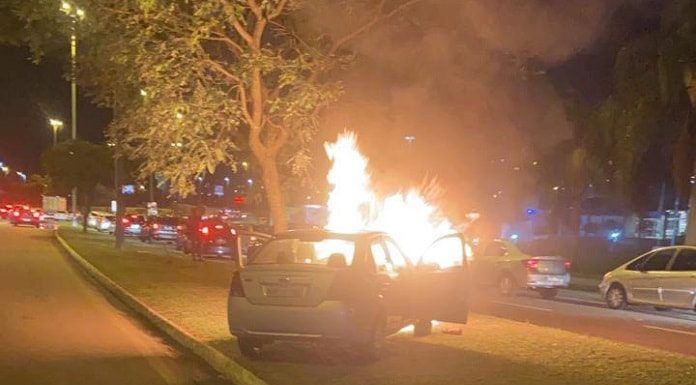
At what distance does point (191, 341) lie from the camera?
39.7 feet

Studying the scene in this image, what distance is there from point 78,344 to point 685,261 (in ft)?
41.9

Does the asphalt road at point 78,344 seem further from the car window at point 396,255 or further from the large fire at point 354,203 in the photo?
the large fire at point 354,203

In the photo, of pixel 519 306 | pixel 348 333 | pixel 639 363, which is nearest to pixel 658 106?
pixel 519 306

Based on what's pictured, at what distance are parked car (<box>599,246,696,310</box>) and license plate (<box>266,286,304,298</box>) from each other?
11297mm

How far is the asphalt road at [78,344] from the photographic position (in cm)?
994

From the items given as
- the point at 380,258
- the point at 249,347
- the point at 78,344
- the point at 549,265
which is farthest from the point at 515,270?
the point at 249,347

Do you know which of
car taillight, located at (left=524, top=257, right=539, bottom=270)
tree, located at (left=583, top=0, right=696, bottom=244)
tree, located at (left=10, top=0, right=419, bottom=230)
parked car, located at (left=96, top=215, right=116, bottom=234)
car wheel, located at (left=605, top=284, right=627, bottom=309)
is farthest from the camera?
parked car, located at (left=96, top=215, right=116, bottom=234)

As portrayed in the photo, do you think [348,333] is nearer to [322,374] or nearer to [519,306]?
[322,374]

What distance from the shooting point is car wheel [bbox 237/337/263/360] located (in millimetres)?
10439

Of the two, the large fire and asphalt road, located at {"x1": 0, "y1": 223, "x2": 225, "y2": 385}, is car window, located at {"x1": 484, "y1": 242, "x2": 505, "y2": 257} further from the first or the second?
asphalt road, located at {"x1": 0, "y1": 223, "x2": 225, "y2": 385}

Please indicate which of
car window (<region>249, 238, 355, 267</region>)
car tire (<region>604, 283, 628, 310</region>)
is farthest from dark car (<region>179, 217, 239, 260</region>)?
car window (<region>249, 238, 355, 267</region>)

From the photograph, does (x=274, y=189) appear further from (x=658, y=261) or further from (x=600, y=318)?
(x=658, y=261)

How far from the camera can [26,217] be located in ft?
199

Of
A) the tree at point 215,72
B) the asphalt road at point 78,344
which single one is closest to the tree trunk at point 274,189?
the tree at point 215,72
